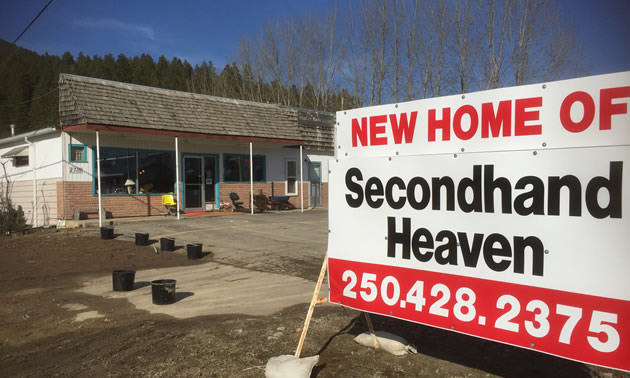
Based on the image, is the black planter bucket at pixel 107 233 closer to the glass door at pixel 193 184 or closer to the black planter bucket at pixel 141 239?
the black planter bucket at pixel 141 239

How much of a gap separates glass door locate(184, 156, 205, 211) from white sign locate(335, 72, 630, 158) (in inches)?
622

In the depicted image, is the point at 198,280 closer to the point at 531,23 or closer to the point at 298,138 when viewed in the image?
the point at 298,138

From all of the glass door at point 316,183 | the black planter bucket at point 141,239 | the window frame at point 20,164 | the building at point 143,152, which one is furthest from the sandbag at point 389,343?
the glass door at point 316,183

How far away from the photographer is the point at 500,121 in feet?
10.3

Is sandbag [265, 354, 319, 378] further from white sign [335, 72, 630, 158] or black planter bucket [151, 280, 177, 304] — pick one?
black planter bucket [151, 280, 177, 304]

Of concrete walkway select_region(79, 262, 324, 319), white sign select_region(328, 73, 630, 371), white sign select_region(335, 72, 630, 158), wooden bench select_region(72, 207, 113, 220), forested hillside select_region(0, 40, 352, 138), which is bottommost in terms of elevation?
concrete walkway select_region(79, 262, 324, 319)

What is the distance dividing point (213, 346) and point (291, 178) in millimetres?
18185

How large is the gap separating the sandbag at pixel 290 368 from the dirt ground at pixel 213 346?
26 cm

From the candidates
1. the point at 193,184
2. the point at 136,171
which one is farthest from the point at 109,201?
the point at 193,184

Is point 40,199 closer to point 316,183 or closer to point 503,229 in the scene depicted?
point 316,183

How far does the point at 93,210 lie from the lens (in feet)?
52.4

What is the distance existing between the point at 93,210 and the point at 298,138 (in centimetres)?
983

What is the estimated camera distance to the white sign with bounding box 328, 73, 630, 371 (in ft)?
8.75

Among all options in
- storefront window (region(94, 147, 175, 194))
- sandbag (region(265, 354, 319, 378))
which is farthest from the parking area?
sandbag (region(265, 354, 319, 378))
